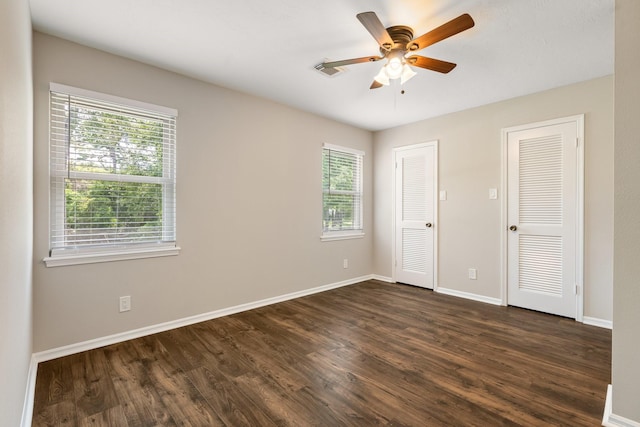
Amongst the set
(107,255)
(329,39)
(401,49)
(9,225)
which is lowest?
(107,255)

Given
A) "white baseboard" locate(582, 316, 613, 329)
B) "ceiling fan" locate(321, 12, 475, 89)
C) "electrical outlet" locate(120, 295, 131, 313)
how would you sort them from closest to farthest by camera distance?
"ceiling fan" locate(321, 12, 475, 89), "electrical outlet" locate(120, 295, 131, 313), "white baseboard" locate(582, 316, 613, 329)

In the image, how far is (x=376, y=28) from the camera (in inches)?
73.7

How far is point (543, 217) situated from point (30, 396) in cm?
461

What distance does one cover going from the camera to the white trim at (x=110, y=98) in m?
2.35

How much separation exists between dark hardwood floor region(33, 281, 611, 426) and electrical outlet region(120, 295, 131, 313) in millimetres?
286

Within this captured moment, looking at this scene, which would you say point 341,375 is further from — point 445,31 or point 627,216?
point 445,31

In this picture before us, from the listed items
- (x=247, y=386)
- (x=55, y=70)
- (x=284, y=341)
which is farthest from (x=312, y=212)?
(x=55, y=70)

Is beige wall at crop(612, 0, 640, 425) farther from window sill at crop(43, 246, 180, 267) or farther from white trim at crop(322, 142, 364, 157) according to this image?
window sill at crop(43, 246, 180, 267)

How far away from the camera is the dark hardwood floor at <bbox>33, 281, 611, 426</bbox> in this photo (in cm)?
173

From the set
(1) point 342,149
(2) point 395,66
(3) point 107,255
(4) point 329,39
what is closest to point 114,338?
(3) point 107,255

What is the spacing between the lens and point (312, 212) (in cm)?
421

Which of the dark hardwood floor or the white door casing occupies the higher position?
the white door casing

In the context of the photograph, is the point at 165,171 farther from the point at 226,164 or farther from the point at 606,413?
the point at 606,413

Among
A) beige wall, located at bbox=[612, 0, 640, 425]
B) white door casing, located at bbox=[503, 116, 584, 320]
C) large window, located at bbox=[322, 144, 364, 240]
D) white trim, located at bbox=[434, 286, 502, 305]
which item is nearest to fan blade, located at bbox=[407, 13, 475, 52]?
beige wall, located at bbox=[612, 0, 640, 425]
